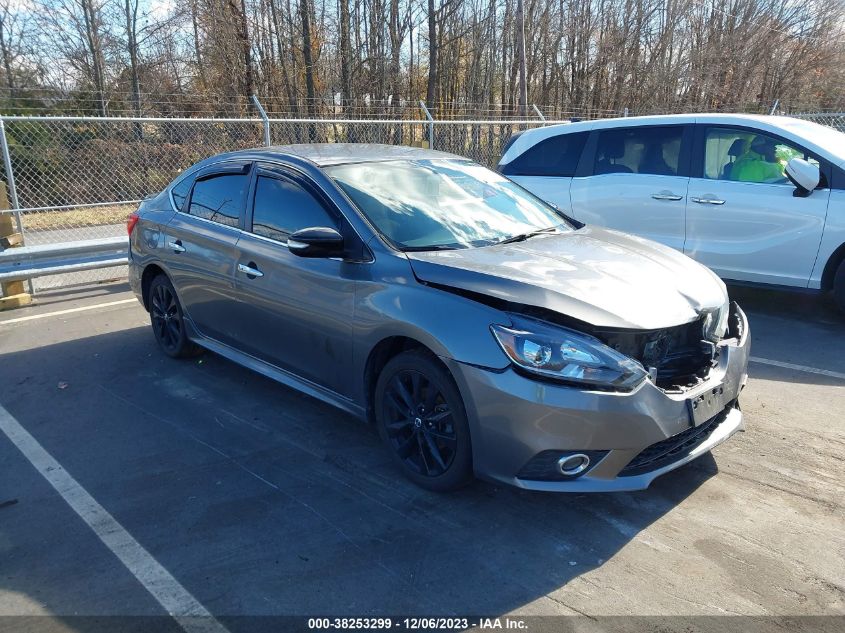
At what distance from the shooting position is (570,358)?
2969 millimetres

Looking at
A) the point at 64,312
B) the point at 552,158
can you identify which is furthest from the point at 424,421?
the point at 64,312

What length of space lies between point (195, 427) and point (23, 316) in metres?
4.07

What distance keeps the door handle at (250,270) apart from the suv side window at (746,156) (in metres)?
4.58

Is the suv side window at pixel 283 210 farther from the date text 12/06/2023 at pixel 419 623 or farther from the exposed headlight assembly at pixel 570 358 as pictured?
the date text 12/06/2023 at pixel 419 623

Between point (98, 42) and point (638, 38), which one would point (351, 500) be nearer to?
point (98, 42)

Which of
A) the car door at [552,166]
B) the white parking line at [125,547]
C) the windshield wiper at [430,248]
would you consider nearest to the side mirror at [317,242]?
the windshield wiper at [430,248]

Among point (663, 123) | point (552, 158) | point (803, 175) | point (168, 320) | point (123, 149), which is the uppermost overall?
point (663, 123)

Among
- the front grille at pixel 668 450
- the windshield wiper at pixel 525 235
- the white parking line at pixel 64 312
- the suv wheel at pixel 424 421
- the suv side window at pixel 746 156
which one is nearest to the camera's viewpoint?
the front grille at pixel 668 450

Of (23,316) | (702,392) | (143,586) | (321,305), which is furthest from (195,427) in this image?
(23,316)

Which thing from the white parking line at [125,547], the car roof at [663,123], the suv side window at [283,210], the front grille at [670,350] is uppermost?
the car roof at [663,123]

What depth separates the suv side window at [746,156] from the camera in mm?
6324

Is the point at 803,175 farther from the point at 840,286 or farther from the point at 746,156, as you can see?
the point at 840,286

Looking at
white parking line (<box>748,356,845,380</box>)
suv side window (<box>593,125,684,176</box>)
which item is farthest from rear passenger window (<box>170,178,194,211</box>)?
white parking line (<box>748,356,845,380</box>)

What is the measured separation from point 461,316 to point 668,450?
3.74 ft
